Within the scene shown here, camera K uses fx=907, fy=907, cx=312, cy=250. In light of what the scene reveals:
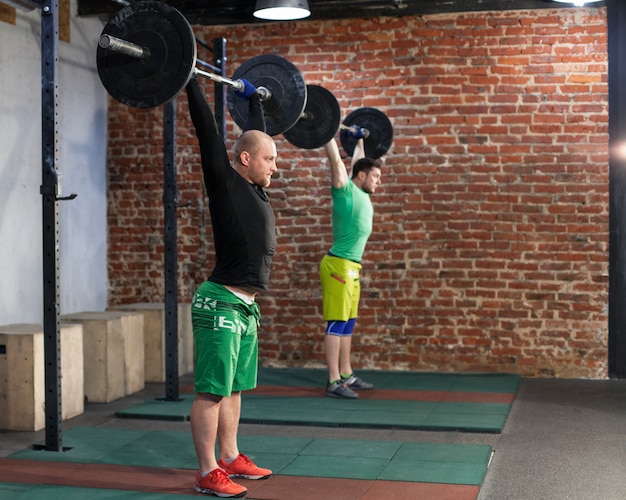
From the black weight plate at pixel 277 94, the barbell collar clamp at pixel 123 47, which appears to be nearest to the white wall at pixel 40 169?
the black weight plate at pixel 277 94

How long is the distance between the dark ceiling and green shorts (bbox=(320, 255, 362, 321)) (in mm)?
2092

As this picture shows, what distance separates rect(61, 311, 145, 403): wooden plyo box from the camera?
5.86 meters

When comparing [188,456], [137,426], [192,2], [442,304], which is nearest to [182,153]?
[192,2]

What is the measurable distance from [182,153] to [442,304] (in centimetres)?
244

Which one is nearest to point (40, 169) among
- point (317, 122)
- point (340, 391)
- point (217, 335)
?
point (317, 122)

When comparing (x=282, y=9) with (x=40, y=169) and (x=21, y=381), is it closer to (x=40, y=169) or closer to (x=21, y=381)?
(x=40, y=169)

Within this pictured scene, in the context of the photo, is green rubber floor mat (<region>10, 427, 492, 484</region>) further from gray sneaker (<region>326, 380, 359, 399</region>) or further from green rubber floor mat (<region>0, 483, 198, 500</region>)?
gray sneaker (<region>326, 380, 359, 399</region>)

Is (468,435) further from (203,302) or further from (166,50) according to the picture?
(166,50)

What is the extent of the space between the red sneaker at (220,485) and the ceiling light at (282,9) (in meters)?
3.37

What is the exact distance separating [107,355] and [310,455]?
200 cm

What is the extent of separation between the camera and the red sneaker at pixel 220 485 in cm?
365

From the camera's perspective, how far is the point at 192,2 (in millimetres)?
6879

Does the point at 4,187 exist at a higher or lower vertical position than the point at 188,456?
higher

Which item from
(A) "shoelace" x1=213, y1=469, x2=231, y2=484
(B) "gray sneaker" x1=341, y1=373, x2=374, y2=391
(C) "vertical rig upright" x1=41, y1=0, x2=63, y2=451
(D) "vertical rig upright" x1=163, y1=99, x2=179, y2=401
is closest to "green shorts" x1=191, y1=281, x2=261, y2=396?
(A) "shoelace" x1=213, y1=469, x2=231, y2=484
